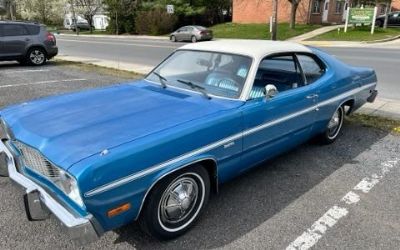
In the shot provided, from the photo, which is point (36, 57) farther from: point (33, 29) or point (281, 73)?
point (281, 73)

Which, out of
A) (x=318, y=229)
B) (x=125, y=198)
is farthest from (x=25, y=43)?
(x=318, y=229)

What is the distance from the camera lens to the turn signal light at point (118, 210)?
253 cm

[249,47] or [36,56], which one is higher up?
[249,47]

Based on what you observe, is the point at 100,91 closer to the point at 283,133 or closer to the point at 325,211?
the point at 283,133

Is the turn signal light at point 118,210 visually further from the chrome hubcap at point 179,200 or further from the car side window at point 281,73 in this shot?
the car side window at point 281,73

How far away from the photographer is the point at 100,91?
161 inches

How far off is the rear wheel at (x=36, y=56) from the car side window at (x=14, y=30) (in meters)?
0.68

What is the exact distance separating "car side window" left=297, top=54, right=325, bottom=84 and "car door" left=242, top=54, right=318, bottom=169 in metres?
0.11

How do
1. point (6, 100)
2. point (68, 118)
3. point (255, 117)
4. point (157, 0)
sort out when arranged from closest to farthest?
1. point (68, 118)
2. point (255, 117)
3. point (6, 100)
4. point (157, 0)

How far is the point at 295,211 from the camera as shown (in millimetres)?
3506

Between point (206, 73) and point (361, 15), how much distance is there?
27637 mm

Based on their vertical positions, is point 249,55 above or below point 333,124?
above

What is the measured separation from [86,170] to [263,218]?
1.78 m

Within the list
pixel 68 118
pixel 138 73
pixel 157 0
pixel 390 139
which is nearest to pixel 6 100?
pixel 138 73
